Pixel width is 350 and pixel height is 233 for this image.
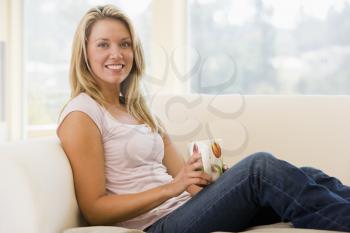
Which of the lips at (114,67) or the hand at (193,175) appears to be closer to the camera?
the hand at (193,175)

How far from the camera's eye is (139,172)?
157 cm

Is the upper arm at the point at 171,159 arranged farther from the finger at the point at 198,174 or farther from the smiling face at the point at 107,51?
the finger at the point at 198,174

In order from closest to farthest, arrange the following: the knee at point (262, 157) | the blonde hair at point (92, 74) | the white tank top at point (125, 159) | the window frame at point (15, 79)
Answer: the knee at point (262, 157) < the white tank top at point (125, 159) < the blonde hair at point (92, 74) < the window frame at point (15, 79)

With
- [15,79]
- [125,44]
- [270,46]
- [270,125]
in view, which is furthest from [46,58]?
[270,125]

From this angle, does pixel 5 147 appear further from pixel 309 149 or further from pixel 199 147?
pixel 309 149

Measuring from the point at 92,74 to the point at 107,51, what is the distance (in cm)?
9

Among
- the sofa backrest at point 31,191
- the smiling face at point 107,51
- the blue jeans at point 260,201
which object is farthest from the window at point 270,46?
the sofa backrest at point 31,191

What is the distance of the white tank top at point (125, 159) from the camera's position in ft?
4.87

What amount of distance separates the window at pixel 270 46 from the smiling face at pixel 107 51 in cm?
133

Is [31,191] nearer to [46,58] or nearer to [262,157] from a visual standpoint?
[262,157]

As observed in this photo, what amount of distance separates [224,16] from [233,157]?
51.4 inches

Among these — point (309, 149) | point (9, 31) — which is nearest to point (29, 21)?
point (9, 31)

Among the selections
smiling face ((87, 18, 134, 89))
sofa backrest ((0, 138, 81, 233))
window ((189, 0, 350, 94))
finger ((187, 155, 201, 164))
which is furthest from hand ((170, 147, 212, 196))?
window ((189, 0, 350, 94))

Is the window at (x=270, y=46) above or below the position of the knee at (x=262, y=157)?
above
